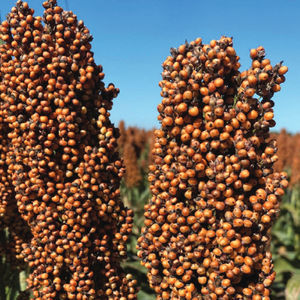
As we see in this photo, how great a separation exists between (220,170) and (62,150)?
1330 mm

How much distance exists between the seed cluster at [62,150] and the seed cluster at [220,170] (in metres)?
0.70

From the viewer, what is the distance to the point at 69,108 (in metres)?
2.52

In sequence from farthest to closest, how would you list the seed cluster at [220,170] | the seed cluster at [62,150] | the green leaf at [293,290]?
the green leaf at [293,290] → the seed cluster at [62,150] → the seed cluster at [220,170]

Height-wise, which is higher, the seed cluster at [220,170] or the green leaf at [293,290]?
the seed cluster at [220,170]

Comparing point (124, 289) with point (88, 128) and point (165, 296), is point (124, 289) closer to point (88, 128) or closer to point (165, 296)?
point (165, 296)

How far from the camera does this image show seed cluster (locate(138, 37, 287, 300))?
195 cm

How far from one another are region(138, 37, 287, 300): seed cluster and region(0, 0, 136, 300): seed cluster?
2.28ft

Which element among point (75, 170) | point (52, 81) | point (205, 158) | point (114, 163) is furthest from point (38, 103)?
point (205, 158)

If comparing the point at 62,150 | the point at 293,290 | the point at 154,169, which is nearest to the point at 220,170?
the point at 154,169

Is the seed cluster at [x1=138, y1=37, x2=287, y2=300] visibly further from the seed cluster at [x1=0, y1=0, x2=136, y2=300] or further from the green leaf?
the green leaf

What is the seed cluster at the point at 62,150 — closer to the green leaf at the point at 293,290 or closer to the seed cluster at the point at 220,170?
the seed cluster at the point at 220,170

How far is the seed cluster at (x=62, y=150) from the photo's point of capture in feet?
8.20

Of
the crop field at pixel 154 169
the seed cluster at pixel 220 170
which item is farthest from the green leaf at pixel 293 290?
the seed cluster at pixel 220 170

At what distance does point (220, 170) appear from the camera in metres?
1.96
